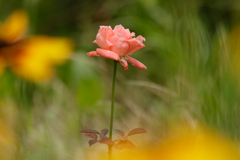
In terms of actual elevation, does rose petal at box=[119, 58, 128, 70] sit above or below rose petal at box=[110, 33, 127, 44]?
below

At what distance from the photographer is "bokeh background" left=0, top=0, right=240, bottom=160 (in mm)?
633

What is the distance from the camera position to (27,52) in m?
1.07

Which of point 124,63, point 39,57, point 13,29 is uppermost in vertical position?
point 13,29

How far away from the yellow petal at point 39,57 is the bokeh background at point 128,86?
44 mm

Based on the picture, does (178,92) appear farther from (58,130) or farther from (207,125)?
(58,130)

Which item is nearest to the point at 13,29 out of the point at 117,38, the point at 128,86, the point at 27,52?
the point at 27,52

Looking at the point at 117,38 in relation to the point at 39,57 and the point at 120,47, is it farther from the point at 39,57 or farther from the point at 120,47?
the point at 39,57

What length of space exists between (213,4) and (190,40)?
2.90 feet

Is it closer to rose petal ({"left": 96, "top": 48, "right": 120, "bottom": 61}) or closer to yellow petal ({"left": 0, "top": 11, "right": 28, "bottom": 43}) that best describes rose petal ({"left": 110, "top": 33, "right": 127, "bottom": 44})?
rose petal ({"left": 96, "top": 48, "right": 120, "bottom": 61})

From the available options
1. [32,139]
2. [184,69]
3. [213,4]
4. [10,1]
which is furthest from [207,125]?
[10,1]

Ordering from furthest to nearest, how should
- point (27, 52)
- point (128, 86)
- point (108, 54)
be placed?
1. point (128, 86)
2. point (27, 52)
3. point (108, 54)

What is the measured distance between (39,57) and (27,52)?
47 millimetres

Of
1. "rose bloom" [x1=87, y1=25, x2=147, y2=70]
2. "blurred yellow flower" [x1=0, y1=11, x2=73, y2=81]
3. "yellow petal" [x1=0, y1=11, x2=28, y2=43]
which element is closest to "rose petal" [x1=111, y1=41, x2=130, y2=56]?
"rose bloom" [x1=87, y1=25, x2=147, y2=70]

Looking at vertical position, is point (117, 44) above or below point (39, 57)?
below
